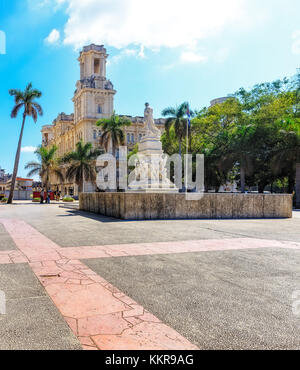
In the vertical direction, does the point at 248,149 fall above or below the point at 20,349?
above

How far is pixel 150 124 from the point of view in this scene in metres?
19.6

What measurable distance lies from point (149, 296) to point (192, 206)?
999cm

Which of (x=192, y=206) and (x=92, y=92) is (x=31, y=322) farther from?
(x=92, y=92)

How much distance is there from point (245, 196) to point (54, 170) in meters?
42.8

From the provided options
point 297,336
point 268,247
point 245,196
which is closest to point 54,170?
point 245,196

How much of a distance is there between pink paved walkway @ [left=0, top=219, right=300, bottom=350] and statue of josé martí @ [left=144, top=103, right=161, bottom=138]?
13.4m

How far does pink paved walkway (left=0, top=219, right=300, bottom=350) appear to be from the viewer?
2.48 m

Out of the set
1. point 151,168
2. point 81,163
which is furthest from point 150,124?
point 81,163

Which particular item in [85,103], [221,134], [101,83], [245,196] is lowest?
[245,196]

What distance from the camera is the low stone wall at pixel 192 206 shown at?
12656 millimetres

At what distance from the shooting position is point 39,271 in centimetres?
445

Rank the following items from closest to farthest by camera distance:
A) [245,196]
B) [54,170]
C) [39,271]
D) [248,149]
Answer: [39,271] < [245,196] < [248,149] < [54,170]
